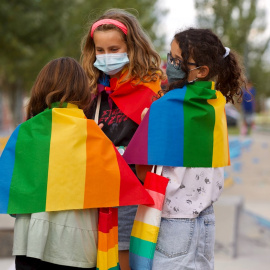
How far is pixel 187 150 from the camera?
7.79 ft

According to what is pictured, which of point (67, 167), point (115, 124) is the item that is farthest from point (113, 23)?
point (67, 167)

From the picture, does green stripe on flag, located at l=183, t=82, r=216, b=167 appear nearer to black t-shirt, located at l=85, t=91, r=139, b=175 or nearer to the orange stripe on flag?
the orange stripe on flag

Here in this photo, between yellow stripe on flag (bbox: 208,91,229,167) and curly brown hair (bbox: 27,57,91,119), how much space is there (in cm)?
63

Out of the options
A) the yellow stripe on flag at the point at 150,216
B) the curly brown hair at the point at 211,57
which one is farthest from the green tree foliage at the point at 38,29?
the yellow stripe on flag at the point at 150,216

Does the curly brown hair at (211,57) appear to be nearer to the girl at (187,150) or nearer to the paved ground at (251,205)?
the girl at (187,150)

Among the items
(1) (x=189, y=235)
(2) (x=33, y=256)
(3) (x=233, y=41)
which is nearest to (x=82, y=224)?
(2) (x=33, y=256)

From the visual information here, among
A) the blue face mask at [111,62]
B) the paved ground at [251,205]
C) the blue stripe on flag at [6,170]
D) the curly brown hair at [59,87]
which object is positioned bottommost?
the paved ground at [251,205]

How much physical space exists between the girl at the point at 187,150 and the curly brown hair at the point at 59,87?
359 mm

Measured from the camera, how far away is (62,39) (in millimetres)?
17422

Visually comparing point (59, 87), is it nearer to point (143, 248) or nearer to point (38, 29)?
point (143, 248)

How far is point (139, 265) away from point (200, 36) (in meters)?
1.11

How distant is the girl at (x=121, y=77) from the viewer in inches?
112

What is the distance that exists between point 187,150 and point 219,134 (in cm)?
20

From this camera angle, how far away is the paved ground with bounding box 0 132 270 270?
15.7 feet
